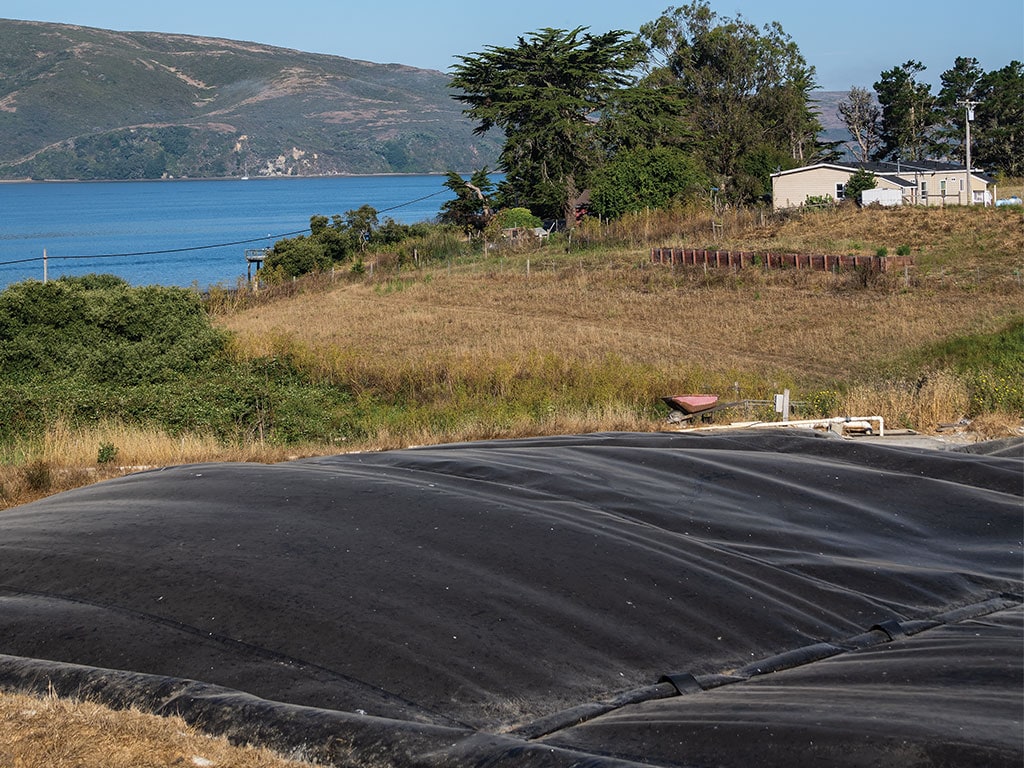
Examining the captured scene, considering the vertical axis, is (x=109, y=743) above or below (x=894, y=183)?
below

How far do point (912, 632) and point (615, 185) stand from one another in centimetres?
4396

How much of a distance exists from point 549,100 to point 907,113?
112ft

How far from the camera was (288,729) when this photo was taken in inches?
146

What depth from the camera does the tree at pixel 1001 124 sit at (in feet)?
216

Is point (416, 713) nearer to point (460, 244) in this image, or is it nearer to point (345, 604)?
→ point (345, 604)

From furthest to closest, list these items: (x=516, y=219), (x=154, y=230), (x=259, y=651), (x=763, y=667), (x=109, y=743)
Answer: (x=154, y=230)
(x=516, y=219)
(x=763, y=667)
(x=259, y=651)
(x=109, y=743)

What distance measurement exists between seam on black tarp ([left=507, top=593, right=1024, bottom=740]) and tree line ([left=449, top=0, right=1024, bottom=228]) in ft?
141

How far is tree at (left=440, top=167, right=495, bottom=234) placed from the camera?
2095 inches

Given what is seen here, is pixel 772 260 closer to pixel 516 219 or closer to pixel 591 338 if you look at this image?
pixel 591 338

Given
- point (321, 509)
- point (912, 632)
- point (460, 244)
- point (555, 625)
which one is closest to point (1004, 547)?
point (912, 632)

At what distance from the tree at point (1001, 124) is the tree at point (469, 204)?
106ft

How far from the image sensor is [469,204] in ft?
180

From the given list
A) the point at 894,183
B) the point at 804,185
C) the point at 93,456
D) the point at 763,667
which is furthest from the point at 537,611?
the point at 804,185

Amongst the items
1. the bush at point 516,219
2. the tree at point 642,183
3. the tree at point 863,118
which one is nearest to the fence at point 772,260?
the tree at point 642,183
